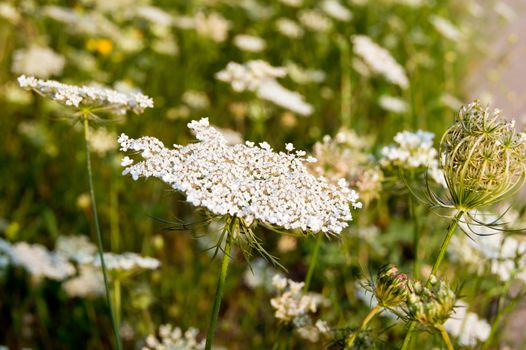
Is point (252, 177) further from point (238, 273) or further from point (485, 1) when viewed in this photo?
point (485, 1)

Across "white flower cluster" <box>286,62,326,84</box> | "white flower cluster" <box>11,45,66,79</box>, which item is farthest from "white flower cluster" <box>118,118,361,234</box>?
"white flower cluster" <box>286,62,326,84</box>

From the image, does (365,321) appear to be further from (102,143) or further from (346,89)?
(346,89)

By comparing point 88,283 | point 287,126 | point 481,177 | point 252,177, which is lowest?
point 88,283

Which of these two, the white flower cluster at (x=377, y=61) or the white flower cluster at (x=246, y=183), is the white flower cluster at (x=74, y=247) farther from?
the white flower cluster at (x=377, y=61)

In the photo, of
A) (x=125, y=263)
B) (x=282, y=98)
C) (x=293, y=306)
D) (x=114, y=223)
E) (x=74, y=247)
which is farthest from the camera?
(x=282, y=98)

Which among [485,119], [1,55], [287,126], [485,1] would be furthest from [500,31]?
[485,119]

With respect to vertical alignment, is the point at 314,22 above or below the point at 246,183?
above

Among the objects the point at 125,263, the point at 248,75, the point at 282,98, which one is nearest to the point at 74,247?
the point at 125,263
